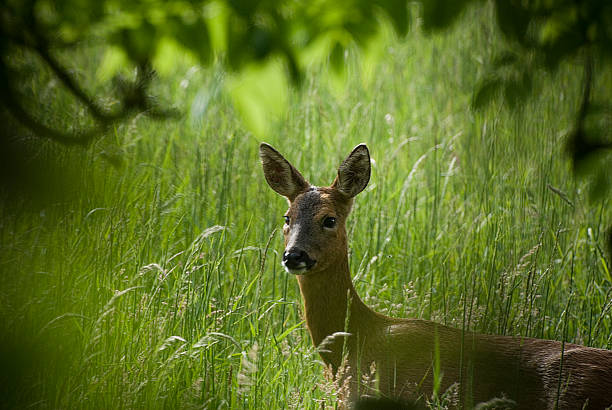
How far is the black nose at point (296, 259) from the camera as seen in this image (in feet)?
10.4

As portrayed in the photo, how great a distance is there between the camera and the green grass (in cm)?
276

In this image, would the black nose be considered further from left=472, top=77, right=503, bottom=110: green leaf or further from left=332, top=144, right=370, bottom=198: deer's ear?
left=472, top=77, right=503, bottom=110: green leaf

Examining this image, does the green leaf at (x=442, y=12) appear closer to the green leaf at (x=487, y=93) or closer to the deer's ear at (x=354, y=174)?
the green leaf at (x=487, y=93)

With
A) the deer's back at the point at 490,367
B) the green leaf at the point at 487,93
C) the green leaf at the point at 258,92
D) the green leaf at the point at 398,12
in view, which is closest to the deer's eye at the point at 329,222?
the deer's back at the point at 490,367

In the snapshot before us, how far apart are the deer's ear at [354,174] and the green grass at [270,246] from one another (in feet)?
1.53

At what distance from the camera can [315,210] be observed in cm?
349

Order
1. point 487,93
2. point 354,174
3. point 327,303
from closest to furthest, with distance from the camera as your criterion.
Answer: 1. point 487,93
2. point 327,303
3. point 354,174

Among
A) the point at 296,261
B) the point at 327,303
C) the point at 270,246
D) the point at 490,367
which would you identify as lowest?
the point at 490,367

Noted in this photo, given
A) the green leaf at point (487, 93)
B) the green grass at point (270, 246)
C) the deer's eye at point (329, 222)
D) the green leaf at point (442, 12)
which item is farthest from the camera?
the deer's eye at point (329, 222)

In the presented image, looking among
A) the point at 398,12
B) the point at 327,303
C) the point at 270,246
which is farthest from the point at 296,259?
the point at 398,12

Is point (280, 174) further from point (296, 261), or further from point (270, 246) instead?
point (296, 261)

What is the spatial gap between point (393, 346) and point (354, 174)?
93 cm

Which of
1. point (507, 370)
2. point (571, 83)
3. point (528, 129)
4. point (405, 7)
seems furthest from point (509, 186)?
point (405, 7)

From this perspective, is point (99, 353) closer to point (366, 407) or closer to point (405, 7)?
point (366, 407)
